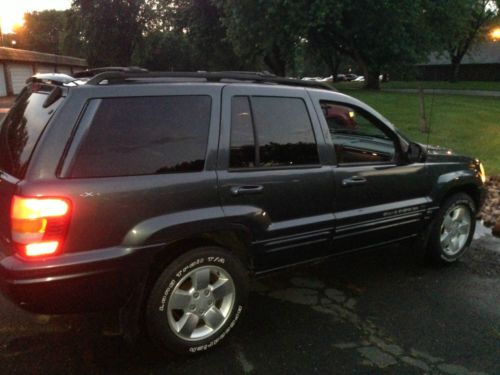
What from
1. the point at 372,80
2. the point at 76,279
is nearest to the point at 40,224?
the point at 76,279

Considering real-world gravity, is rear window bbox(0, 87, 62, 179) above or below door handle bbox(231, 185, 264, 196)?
above

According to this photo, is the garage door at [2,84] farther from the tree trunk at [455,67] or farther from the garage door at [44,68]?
the tree trunk at [455,67]

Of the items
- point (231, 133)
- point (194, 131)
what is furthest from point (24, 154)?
point (231, 133)

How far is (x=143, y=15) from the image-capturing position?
54312 mm

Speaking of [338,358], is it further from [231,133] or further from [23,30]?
[23,30]

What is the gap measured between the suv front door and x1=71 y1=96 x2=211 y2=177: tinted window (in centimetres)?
112

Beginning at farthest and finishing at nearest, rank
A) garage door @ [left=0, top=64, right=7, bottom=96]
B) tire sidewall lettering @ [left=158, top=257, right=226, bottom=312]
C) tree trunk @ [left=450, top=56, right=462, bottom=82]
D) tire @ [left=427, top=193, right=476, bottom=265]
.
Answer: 1. tree trunk @ [left=450, top=56, right=462, bottom=82]
2. garage door @ [left=0, top=64, right=7, bottom=96]
3. tire @ [left=427, top=193, right=476, bottom=265]
4. tire sidewall lettering @ [left=158, top=257, right=226, bottom=312]

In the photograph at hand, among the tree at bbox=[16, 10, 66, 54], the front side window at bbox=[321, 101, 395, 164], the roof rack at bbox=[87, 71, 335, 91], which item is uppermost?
the tree at bbox=[16, 10, 66, 54]

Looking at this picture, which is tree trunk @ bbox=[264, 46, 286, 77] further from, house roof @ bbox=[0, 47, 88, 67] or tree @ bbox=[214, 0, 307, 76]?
house roof @ bbox=[0, 47, 88, 67]

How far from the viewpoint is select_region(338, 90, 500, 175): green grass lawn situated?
12188mm

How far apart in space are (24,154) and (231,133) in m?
1.27

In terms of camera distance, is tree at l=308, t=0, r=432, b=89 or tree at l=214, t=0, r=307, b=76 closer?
tree at l=308, t=0, r=432, b=89

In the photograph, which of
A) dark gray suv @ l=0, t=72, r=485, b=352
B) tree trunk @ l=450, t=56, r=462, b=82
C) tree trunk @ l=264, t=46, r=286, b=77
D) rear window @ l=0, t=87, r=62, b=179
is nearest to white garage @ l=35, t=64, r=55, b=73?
tree trunk @ l=264, t=46, r=286, b=77

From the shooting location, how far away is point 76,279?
271cm
